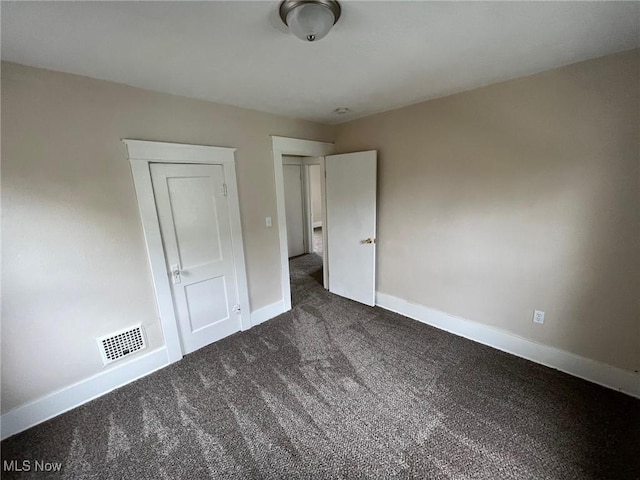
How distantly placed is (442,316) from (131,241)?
2948 millimetres

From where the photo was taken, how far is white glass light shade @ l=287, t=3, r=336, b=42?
1.07 metres

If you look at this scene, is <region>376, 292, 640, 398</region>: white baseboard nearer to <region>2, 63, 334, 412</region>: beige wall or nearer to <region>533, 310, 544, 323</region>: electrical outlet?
<region>533, 310, 544, 323</region>: electrical outlet

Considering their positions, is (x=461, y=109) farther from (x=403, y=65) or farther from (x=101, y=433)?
(x=101, y=433)

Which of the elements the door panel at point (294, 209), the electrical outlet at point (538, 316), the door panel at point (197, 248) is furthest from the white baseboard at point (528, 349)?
the door panel at point (294, 209)

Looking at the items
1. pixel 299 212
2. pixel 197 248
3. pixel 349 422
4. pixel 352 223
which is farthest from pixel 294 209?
pixel 349 422

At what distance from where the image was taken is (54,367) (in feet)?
5.85

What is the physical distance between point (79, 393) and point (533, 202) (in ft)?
12.2

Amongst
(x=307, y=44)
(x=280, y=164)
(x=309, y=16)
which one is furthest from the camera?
(x=280, y=164)

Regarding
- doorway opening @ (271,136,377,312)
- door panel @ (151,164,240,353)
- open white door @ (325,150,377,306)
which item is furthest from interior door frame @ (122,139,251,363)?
open white door @ (325,150,377,306)

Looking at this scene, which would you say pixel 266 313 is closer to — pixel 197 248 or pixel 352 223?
pixel 197 248

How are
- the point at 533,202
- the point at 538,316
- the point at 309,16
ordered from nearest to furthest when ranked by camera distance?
the point at 309,16, the point at 533,202, the point at 538,316

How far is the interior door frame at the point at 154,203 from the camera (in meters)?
1.95

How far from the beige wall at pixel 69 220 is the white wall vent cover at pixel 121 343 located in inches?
2.3

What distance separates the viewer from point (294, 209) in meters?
5.55
